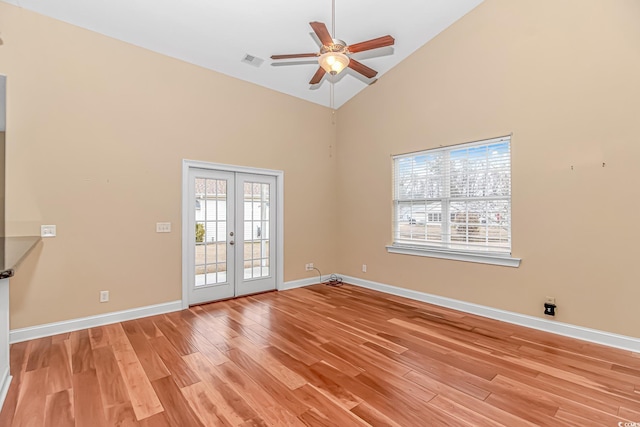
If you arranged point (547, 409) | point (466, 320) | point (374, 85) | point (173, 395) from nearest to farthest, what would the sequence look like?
point (547, 409)
point (173, 395)
point (466, 320)
point (374, 85)

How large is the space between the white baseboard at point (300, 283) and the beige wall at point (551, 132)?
180 cm

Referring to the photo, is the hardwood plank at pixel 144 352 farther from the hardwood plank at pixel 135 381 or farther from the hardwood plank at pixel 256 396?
the hardwood plank at pixel 256 396

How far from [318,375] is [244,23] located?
3905 millimetres

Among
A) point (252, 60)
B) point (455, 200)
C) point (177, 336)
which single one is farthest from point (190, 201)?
point (455, 200)

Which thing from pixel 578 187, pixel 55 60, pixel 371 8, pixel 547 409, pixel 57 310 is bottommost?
pixel 547 409

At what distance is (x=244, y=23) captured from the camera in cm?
360

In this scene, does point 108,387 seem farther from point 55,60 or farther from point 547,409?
point 55,60

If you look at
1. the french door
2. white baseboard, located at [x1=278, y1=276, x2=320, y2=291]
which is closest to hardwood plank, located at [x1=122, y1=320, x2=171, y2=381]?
the french door

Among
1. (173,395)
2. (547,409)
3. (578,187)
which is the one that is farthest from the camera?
(578,187)

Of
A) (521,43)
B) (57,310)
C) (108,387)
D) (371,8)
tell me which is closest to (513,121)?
(521,43)

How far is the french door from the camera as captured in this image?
4.34 m

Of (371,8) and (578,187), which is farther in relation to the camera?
(371,8)

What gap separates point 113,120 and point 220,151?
1348 mm

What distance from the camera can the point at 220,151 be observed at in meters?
4.51
